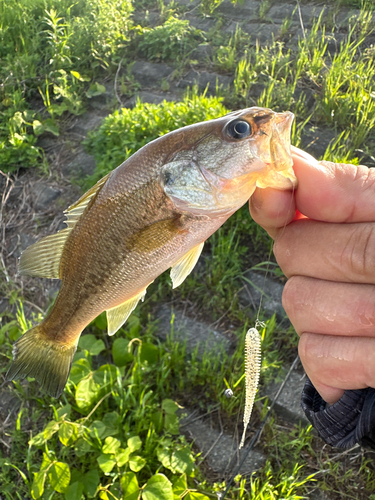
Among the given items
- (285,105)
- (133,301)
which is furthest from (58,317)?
(285,105)

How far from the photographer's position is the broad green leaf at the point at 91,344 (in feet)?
9.64

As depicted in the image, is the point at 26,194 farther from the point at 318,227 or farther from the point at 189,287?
the point at 318,227

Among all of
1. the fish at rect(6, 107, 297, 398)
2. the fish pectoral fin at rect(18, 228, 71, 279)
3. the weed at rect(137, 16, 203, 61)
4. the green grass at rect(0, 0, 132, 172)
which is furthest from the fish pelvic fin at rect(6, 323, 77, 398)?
the weed at rect(137, 16, 203, 61)

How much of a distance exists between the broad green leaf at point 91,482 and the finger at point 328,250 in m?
1.72

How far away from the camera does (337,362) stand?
144cm

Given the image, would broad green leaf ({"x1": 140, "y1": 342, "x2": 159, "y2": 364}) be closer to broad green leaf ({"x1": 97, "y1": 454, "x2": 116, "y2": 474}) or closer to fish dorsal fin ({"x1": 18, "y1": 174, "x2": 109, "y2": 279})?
broad green leaf ({"x1": 97, "y1": 454, "x2": 116, "y2": 474})

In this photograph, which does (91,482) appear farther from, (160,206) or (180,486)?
(160,206)

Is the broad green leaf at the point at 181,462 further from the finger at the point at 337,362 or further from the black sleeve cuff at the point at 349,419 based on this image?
the finger at the point at 337,362

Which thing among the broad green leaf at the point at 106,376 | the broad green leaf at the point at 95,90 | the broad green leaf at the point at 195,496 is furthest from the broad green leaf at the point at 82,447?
the broad green leaf at the point at 95,90

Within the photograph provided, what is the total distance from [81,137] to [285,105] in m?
2.40

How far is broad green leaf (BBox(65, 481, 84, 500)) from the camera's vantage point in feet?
7.39

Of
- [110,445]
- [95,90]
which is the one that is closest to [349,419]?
[110,445]

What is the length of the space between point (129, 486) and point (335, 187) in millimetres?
1828

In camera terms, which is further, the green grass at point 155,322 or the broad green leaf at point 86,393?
the broad green leaf at point 86,393
